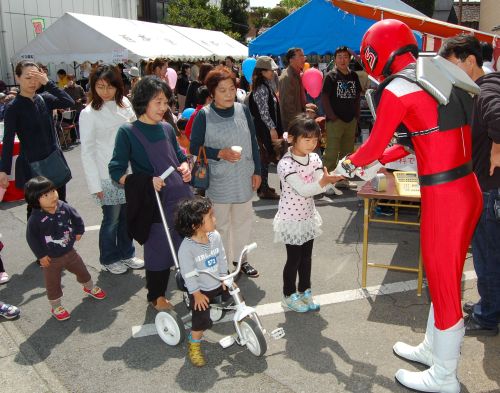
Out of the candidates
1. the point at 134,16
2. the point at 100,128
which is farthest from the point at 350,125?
the point at 134,16

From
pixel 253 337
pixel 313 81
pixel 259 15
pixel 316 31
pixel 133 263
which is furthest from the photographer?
pixel 259 15

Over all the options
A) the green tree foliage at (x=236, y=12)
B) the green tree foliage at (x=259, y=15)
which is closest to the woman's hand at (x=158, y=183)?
the green tree foliage at (x=236, y=12)

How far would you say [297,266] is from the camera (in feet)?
12.6

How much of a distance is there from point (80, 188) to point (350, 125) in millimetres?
4526

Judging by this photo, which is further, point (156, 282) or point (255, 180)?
point (255, 180)

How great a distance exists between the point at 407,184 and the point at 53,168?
337 cm

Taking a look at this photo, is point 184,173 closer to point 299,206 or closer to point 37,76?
point 299,206

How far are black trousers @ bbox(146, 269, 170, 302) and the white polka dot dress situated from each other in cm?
96

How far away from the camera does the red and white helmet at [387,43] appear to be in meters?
2.75

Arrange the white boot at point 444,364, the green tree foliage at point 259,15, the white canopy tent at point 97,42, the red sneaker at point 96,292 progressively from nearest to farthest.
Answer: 1. the white boot at point 444,364
2. the red sneaker at point 96,292
3. the white canopy tent at point 97,42
4. the green tree foliage at point 259,15

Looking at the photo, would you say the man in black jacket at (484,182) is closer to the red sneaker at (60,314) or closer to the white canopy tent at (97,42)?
the red sneaker at (60,314)

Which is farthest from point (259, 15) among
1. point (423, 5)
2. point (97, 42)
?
point (97, 42)

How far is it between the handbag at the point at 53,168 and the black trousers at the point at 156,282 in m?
1.63

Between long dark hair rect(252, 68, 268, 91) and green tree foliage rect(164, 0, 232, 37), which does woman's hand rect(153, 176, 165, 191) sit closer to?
long dark hair rect(252, 68, 268, 91)
